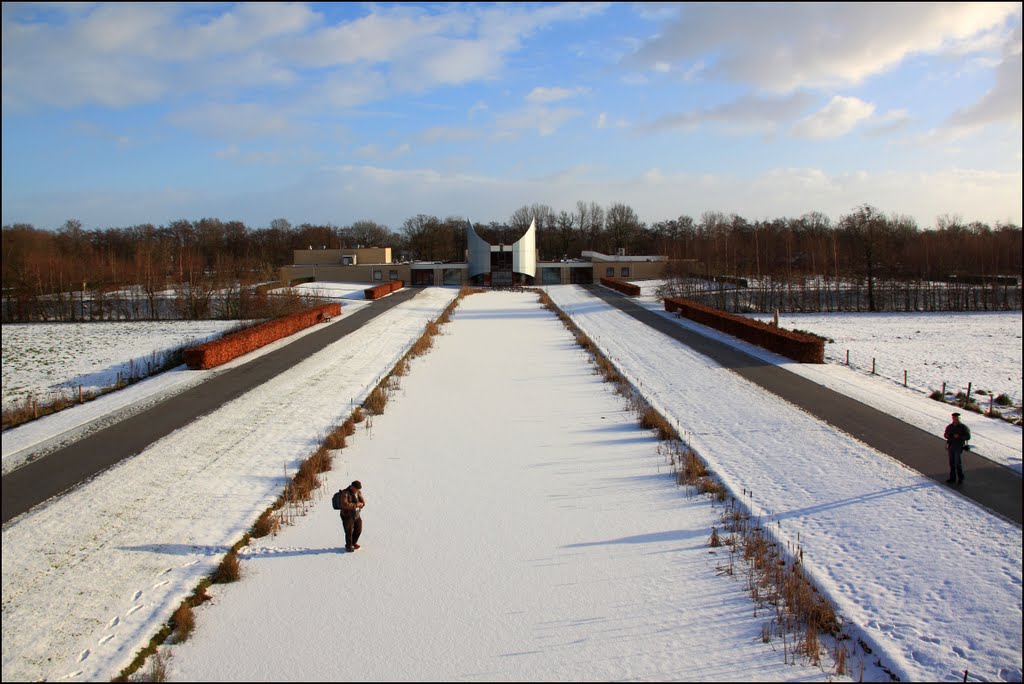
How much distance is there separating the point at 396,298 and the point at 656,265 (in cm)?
2835

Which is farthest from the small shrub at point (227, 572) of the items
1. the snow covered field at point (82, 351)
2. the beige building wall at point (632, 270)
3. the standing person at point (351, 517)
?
the beige building wall at point (632, 270)

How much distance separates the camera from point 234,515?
9.12 m

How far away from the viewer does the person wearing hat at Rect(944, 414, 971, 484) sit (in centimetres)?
930

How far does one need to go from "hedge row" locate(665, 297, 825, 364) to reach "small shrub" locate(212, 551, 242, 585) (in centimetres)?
1703

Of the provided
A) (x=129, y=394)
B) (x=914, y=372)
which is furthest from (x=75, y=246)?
(x=914, y=372)

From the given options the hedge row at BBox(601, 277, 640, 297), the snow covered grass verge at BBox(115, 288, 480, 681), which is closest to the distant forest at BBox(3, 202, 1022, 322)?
the hedge row at BBox(601, 277, 640, 297)

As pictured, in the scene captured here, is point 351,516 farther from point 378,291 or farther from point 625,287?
point 625,287

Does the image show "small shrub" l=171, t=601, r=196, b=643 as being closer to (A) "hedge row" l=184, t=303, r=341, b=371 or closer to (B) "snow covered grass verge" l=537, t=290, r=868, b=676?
(B) "snow covered grass verge" l=537, t=290, r=868, b=676

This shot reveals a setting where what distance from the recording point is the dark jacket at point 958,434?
9289 millimetres

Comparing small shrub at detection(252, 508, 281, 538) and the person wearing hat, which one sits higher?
the person wearing hat

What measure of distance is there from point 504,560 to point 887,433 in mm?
8256

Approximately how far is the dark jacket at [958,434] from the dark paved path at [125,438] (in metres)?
12.6

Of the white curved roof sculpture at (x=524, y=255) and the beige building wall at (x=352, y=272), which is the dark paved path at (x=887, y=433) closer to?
the white curved roof sculpture at (x=524, y=255)

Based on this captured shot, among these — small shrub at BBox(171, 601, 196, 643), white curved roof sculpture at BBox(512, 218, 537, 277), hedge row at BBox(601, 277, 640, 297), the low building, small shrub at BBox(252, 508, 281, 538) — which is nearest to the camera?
small shrub at BBox(171, 601, 196, 643)
